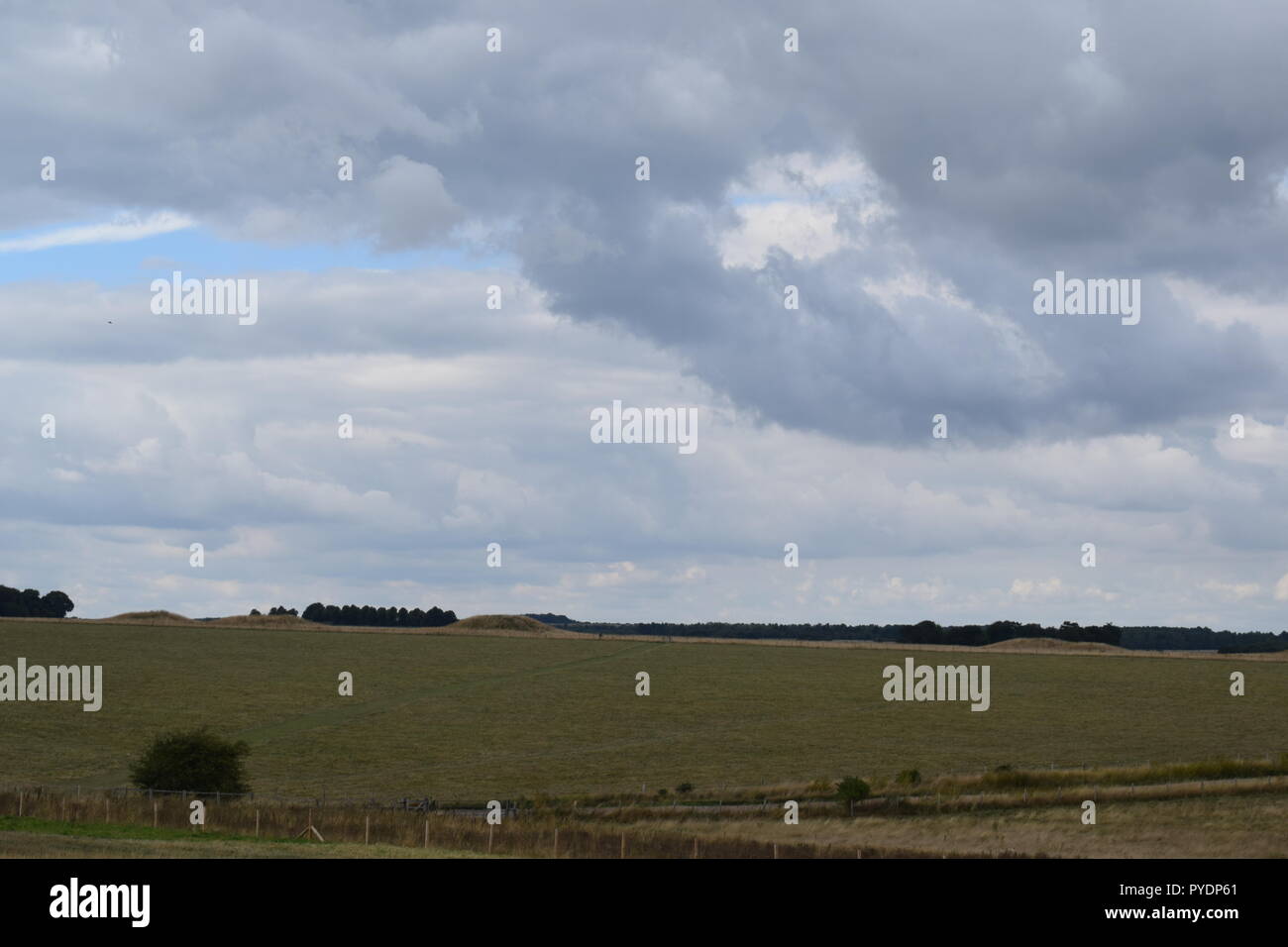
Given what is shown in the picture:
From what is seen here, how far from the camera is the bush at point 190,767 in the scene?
2357 inches

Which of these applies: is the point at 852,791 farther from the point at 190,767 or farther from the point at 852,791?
the point at 190,767

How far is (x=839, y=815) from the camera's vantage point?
58.8 m

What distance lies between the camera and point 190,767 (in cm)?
6050

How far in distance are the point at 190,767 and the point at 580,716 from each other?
46267mm

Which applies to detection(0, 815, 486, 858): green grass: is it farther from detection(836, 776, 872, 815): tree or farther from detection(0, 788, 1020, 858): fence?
detection(836, 776, 872, 815): tree

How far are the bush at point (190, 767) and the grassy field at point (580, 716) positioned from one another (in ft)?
23.0

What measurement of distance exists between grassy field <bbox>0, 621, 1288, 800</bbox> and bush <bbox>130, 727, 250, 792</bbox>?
702cm

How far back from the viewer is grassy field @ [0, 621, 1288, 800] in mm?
76438

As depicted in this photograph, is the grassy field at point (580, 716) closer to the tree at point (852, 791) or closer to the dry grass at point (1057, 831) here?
the tree at point (852, 791)
